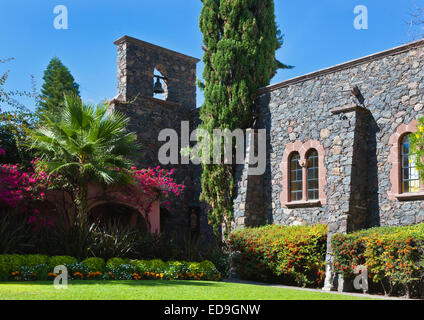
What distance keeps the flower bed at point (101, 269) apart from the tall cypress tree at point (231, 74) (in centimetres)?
471

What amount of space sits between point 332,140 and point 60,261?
305 inches

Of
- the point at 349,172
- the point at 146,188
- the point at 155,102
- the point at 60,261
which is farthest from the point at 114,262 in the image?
the point at 155,102

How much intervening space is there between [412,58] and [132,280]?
29.2 feet

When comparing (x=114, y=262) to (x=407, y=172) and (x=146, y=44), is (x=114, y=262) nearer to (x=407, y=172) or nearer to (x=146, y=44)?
(x=407, y=172)

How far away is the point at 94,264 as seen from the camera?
10.4 metres

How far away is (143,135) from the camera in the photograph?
18.0 m

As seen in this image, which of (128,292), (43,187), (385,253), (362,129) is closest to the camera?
(128,292)

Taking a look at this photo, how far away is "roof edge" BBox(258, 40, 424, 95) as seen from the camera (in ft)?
41.1

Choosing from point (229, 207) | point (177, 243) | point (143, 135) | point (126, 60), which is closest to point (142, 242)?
point (177, 243)

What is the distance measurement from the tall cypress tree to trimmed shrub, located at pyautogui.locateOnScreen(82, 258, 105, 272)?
20.4ft

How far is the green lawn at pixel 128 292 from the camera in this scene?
7.16 m

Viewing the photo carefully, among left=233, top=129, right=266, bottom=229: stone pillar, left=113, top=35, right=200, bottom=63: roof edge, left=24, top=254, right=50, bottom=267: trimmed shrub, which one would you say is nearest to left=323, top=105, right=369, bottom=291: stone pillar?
left=233, top=129, right=266, bottom=229: stone pillar

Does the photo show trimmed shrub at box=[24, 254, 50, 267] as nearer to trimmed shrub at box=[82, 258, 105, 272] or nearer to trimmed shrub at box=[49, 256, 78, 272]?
trimmed shrub at box=[49, 256, 78, 272]
